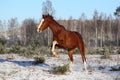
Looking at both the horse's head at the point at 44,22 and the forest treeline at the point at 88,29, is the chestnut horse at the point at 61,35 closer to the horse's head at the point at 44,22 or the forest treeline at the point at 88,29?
the horse's head at the point at 44,22

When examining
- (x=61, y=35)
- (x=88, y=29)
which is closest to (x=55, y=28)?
(x=61, y=35)

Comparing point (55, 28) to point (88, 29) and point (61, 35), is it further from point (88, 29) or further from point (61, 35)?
point (88, 29)

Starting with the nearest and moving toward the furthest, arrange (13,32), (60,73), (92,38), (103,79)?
(103,79), (60,73), (92,38), (13,32)

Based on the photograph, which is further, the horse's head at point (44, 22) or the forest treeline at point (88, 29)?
the forest treeline at point (88, 29)


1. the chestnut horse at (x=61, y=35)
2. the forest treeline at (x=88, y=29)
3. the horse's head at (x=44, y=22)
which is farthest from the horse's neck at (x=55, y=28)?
the forest treeline at (x=88, y=29)

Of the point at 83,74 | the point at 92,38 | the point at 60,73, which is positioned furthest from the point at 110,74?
the point at 92,38

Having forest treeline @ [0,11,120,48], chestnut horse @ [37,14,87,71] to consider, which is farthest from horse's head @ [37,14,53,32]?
forest treeline @ [0,11,120,48]

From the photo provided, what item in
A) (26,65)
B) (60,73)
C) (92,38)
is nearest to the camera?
(60,73)

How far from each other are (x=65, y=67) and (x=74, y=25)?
51.4m

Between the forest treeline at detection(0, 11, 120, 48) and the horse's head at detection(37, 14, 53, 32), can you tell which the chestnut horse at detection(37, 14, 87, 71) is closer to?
the horse's head at detection(37, 14, 53, 32)

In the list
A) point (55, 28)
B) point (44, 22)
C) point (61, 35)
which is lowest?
point (61, 35)

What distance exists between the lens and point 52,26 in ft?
40.3

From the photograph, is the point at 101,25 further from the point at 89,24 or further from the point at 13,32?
the point at 13,32

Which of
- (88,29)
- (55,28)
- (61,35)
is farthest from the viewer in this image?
(88,29)
